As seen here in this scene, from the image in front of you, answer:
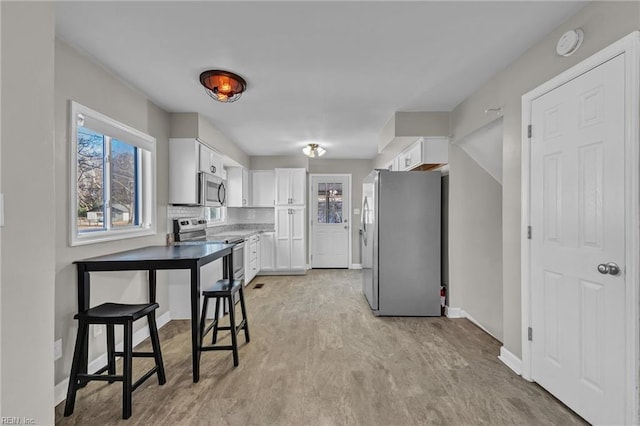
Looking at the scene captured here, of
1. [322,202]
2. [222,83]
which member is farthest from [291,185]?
[222,83]

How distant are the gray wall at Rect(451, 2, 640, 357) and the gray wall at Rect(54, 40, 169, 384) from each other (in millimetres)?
2968

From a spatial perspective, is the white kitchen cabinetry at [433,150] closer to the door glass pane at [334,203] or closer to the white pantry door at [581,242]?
the white pantry door at [581,242]

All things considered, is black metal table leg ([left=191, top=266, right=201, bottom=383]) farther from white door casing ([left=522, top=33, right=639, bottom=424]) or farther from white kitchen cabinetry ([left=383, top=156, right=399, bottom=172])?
white kitchen cabinetry ([left=383, top=156, right=399, bottom=172])

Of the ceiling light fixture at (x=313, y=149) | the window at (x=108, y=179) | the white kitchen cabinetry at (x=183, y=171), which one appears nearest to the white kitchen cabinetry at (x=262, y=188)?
the ceiling light fixture at (x=313, y=149)

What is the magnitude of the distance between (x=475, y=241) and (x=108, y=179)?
3699 mm

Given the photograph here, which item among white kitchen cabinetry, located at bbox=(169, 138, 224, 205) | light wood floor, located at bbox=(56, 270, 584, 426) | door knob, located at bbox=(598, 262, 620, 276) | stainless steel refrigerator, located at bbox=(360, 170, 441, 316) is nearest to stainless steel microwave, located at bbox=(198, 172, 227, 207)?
white kitchen cabinetry, located at bbox=(169, 138, 224, 205)

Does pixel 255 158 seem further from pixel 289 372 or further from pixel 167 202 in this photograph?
pixel 289 372

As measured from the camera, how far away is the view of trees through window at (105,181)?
2.40 meters

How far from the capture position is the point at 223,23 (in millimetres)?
1840

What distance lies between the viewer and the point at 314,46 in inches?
82.4

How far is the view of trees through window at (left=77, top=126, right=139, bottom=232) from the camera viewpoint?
2396 mm

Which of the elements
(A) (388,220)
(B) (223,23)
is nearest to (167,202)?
(B) (223,23)

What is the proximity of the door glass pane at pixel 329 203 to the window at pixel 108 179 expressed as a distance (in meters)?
3.86

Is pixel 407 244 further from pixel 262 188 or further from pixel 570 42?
pixel 262 188
